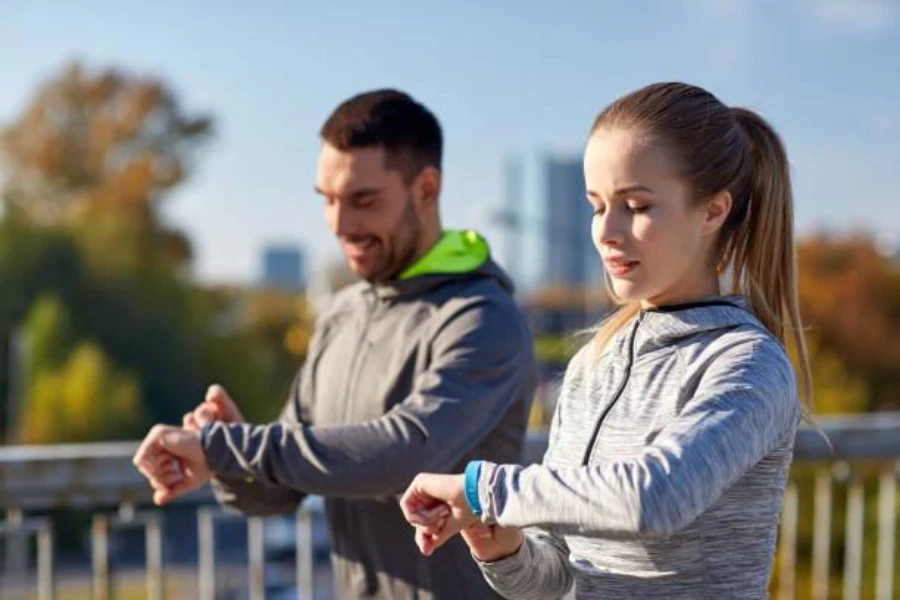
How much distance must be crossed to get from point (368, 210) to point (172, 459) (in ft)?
1.99

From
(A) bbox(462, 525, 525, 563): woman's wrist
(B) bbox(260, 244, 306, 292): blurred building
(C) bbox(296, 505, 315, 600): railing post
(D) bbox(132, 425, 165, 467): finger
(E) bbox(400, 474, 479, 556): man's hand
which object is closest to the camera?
(E) bbox(400, 474, 479, 556): man's hand

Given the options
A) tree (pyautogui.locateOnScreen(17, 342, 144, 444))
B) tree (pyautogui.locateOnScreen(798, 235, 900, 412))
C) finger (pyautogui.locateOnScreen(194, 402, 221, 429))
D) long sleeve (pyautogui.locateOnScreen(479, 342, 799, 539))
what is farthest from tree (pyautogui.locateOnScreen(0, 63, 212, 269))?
long sleeve (pyautogui.locateOnScreen(479, 342, 799, 539))

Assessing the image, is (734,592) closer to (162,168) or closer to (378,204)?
(378,204)

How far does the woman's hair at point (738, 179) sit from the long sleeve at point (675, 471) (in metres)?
0.21

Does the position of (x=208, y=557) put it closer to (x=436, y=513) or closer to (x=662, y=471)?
(x=436, y=513)

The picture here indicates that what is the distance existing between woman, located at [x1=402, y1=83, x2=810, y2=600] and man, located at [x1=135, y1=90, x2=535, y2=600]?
1.52 ft

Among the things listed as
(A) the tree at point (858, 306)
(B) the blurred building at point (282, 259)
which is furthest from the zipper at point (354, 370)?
(B) the blurred building at point (282, 259)

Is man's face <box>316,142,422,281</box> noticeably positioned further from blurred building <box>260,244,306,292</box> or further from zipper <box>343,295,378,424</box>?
blurred building <box>260,244,306,292</box>

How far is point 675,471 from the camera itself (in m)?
1.40

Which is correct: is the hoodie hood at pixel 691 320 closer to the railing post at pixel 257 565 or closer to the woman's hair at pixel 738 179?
the woman's hair at pixel 738 179

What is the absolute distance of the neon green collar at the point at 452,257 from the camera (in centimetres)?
251

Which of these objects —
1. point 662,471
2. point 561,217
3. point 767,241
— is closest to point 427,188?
point 767,241

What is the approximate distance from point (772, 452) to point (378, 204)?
3.68ft

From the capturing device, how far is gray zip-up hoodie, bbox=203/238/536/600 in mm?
2189
